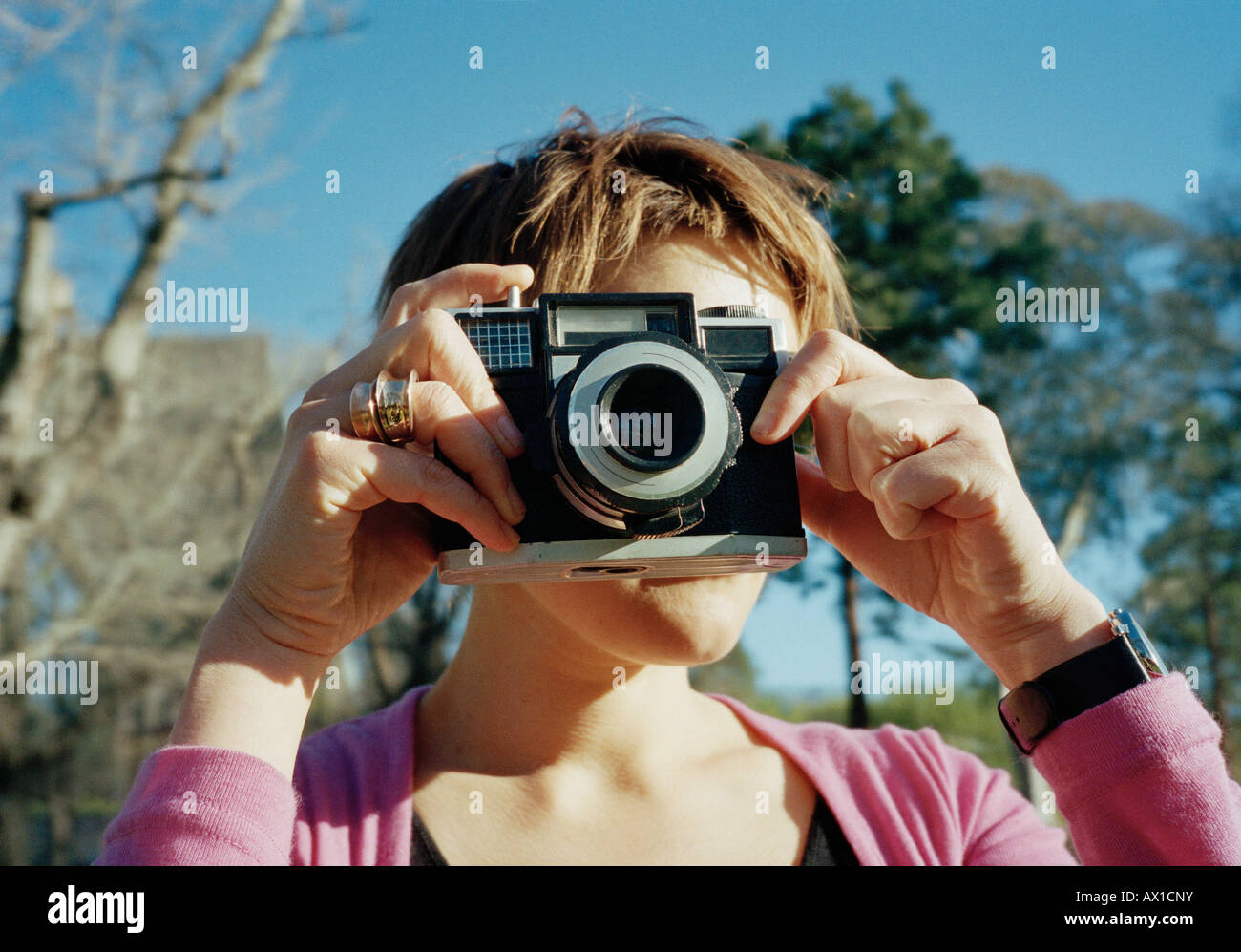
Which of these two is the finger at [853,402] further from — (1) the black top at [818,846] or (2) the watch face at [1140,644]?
(1) the black top at [818,846]

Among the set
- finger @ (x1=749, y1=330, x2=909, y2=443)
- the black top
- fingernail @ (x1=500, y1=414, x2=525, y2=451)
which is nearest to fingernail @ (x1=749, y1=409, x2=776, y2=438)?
finger @ (x1=749, y1=330, x2=909, y2=443)

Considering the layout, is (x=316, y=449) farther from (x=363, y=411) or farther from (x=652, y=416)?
(x=652, y=416)

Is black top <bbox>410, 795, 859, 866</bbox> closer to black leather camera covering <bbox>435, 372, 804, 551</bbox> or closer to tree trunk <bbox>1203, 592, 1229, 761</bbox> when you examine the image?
black leather camera covering <bbox>435, 372, 804, 551</bbox>

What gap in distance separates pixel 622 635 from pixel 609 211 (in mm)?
770

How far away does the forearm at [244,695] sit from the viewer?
4.77 feet

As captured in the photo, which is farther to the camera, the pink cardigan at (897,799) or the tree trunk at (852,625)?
the tree trunk at (852,625)

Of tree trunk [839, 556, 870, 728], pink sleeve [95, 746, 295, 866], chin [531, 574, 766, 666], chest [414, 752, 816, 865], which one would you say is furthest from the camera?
tree trunk [839, 556, 870, 728]

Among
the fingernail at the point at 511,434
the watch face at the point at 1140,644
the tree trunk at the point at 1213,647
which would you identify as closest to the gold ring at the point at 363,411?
the fingernail at the point at 511,434

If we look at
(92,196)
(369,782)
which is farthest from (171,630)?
(369,782)

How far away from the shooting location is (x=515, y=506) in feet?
4.93

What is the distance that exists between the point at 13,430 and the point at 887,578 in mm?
9538

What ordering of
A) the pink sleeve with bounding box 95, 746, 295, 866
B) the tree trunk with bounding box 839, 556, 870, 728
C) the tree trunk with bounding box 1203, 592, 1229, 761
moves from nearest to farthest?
1. the pink sleeve with bounding box 95, 746, 295, 866
2. the tree trunk with bounding box 839, 556, 870, 728
3. the tree trunk with bounding box 1203, 592, 1229, 761

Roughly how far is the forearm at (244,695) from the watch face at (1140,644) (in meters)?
1.26

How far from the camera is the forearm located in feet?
4.77
